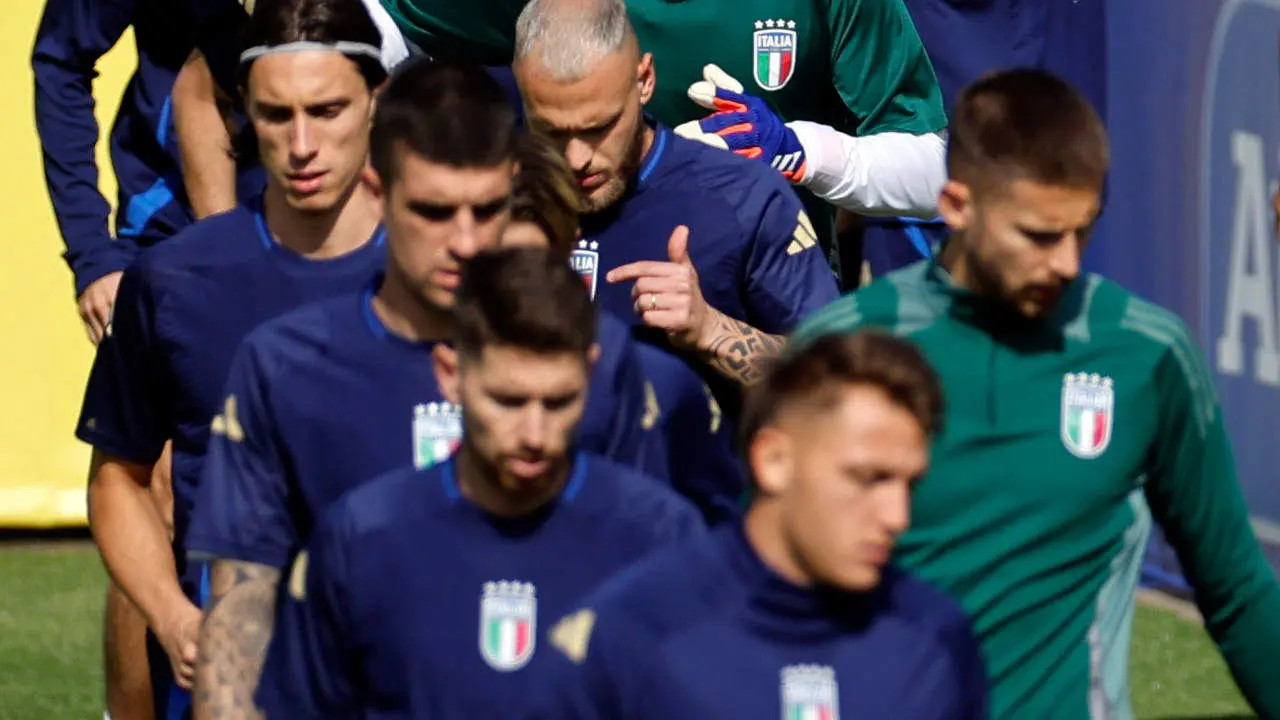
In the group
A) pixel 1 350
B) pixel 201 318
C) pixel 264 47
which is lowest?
pixel 1 350

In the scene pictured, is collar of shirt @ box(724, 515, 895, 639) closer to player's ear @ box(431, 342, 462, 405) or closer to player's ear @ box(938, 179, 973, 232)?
player's ear @ box(431, 342, 462, 405)

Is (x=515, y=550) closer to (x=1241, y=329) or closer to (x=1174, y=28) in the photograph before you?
(x=1241, y=329)

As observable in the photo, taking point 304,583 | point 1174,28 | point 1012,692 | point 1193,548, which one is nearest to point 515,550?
point 304,583

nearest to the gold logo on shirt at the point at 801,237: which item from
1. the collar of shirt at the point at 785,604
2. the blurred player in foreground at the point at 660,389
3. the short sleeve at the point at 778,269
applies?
the short sleeve at the point at 778,269

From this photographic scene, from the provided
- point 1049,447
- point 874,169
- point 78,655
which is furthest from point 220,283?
point 78,655

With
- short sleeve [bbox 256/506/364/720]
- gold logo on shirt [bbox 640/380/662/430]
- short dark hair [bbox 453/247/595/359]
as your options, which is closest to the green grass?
gold logo on shirt [bbox 640/380/662/430]

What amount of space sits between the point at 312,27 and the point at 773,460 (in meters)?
2.20

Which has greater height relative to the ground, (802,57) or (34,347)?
(802,57)

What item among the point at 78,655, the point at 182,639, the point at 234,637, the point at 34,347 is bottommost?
the point at 78,655

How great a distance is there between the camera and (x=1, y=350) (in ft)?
34.5

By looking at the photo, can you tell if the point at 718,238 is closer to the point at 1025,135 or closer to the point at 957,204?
the point at 957,204

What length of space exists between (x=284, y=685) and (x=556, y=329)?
0.72 m

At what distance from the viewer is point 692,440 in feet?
16.5

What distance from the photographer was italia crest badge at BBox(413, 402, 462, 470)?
4.42 metres
